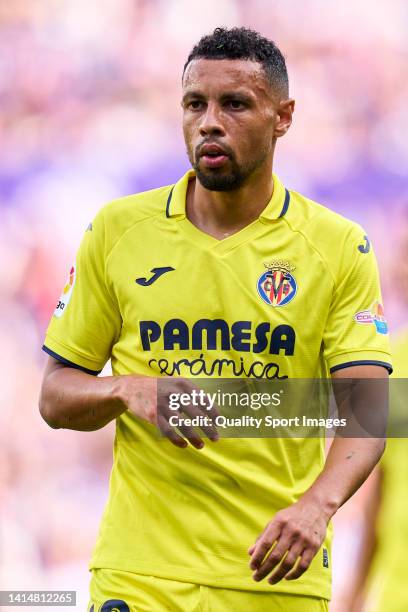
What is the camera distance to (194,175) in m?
4.78

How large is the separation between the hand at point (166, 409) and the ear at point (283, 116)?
115cm

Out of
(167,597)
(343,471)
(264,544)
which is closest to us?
(264,544)

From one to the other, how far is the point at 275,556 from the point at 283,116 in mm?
1676

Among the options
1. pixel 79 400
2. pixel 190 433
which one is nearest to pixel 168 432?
pixel 190 433

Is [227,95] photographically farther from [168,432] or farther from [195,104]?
[168,432]

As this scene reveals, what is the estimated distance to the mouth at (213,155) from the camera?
173 inches

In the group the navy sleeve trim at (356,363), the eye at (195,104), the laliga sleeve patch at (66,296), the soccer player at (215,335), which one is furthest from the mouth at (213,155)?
the navy sleeve trim at (356,363)

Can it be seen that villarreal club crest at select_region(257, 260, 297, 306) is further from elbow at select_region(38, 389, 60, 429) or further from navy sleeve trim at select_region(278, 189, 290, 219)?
elbow at select_region(38, 389, 60, 429)

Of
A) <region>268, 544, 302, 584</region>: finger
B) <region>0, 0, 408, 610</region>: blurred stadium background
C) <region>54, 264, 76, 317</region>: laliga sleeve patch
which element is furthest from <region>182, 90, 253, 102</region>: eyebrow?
<region>0, 0, 408, 610</region>: blurred stadium background

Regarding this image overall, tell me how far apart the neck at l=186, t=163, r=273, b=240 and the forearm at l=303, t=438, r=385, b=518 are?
0.85 meters

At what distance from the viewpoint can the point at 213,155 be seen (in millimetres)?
4422

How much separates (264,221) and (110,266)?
21.5 inches

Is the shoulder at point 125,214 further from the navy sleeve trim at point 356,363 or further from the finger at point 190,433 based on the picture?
the finger at point 190,433

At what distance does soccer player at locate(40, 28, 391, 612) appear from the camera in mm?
4328
